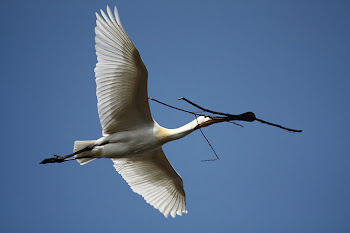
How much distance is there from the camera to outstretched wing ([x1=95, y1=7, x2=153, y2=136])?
575 centimetres

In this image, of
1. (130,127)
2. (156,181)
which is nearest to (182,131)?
(130,127)

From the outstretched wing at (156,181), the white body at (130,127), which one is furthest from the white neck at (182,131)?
the outstretched wing at (156,181)

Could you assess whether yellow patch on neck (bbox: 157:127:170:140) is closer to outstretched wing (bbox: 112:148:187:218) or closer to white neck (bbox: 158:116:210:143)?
white neck (bbox: 158:116:210:143)

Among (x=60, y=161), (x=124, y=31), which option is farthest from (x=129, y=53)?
(x=60, y=161)

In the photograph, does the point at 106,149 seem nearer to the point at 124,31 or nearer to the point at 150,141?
the point at 150,141

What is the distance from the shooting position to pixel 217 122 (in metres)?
6.19

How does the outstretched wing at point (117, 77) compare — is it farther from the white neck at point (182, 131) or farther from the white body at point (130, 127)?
the white neck at point (182, 131)

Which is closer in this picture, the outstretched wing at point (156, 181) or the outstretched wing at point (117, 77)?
the outstretched wing at point (117, 77)

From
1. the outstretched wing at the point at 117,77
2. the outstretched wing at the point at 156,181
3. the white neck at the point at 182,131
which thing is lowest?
the outstretched wing at the point at 156,181

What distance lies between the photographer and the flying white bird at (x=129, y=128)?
19.1 ft

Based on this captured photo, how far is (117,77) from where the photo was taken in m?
5.95

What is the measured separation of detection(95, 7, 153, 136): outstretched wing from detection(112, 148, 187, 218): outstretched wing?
47.1 inches

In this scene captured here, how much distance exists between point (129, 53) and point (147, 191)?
9.01ft

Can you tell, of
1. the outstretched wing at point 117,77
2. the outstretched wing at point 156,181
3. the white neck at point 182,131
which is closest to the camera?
the outstretched wing at point 117,77
